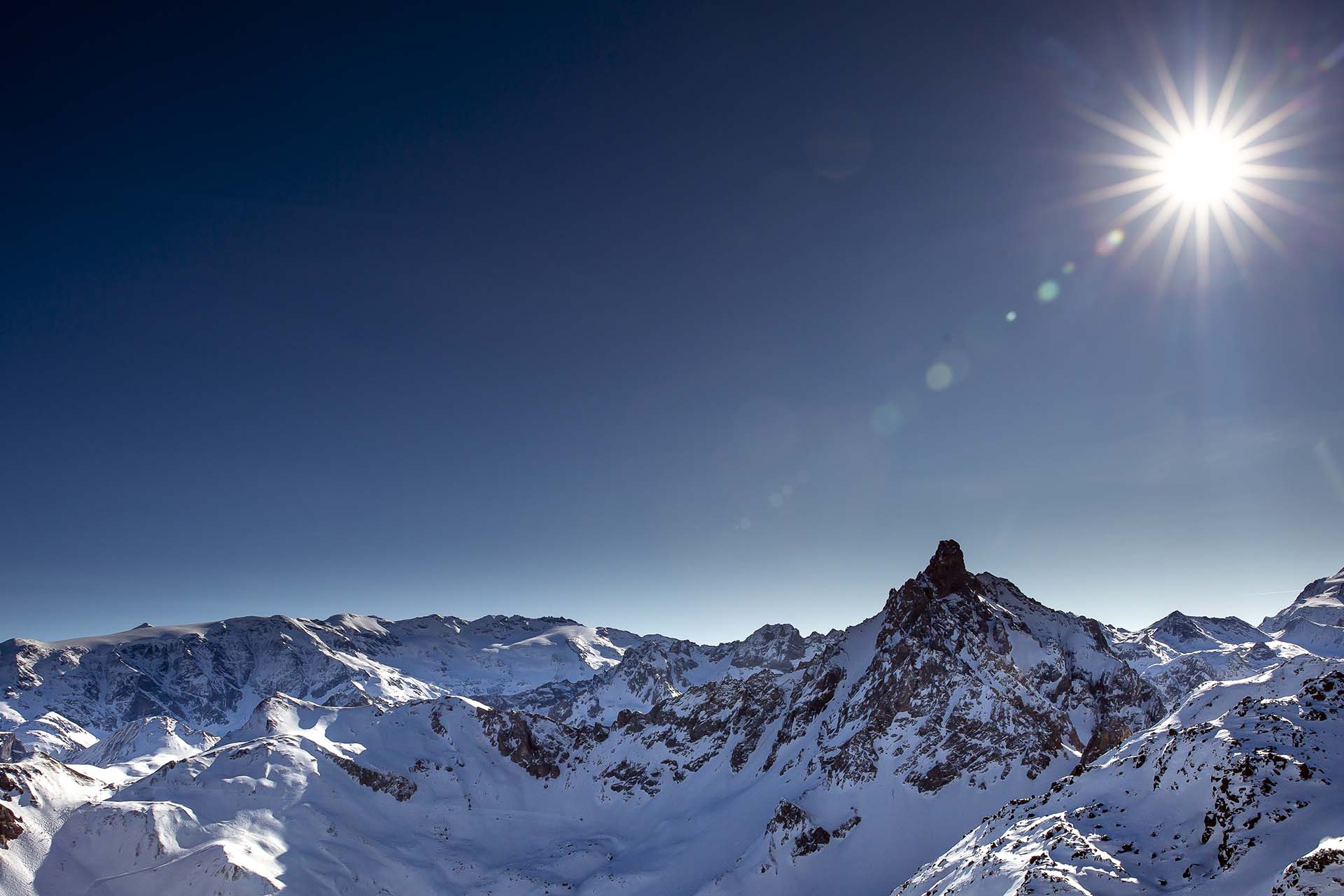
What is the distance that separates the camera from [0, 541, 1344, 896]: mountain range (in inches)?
1137

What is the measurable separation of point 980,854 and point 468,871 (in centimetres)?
9676

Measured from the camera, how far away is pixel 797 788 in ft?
317

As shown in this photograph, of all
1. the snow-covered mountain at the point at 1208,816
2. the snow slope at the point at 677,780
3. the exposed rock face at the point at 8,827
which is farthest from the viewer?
the exposed rock face at the point at 8,827

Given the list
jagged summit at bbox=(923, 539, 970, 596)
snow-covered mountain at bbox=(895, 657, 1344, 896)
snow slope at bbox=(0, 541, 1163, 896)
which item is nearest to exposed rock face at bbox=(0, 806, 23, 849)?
snow slope at bbox=(0, 541, 1163, 896)

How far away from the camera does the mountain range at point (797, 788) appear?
94.7ft

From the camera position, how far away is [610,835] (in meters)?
115

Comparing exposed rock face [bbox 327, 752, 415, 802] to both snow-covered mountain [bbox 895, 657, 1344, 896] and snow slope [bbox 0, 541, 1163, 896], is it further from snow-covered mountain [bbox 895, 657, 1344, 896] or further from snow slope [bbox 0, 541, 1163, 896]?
snow-covered mountain [bbox 895, 657, 1344, 896]

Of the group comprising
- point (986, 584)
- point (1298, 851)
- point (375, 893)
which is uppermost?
point (986, 584)

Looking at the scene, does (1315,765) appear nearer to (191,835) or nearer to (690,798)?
(690,798)

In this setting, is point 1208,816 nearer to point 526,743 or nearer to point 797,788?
point 797,788

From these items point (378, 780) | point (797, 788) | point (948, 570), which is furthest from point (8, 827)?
point (948, 570)

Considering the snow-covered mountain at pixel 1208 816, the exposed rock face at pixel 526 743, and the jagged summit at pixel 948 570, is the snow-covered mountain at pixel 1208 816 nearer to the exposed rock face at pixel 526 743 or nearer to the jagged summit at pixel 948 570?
the jagged summit at pixel 948 570

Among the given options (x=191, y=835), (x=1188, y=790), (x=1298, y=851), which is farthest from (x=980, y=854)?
(x=191, y=835)

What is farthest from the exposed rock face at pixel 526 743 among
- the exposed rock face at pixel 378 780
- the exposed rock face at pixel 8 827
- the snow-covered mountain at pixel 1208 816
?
the snow-covered mountain at pixel 1208 816
